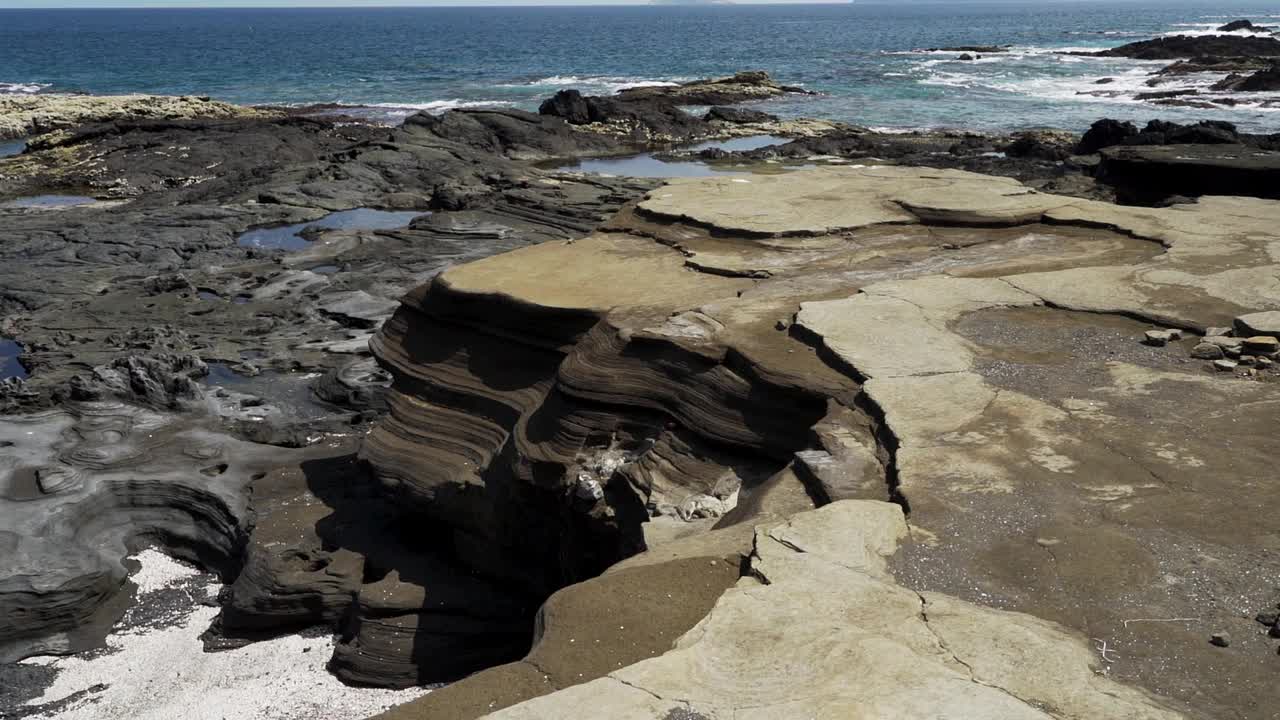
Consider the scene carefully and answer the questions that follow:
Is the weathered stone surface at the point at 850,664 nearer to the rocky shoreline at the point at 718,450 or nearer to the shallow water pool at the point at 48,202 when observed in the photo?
the rocky shoreline at the point at 718,450

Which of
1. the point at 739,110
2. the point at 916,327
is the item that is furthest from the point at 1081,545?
the point at 739,110

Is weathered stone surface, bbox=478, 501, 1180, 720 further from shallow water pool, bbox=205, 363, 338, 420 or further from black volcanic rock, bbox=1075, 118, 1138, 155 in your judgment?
black volcanic rock, bbox=1075, 118, 1138, 155

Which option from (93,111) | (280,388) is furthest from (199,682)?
(93,111)

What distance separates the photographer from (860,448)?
4.68m

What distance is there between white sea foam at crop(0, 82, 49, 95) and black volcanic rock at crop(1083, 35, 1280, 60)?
51732 millimetres

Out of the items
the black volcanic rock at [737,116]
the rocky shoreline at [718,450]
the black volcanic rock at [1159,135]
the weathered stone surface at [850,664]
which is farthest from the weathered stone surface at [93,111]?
the weathered stone surface at [850,664]

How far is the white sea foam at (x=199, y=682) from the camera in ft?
20.8

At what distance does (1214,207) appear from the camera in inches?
333

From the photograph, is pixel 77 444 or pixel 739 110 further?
pixel 739 110

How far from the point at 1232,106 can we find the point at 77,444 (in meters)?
33.1

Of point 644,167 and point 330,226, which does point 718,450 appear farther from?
point 644,167

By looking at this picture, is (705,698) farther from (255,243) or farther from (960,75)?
(960,75)

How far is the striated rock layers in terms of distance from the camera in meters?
3.18

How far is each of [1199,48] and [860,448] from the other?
5879 cm
